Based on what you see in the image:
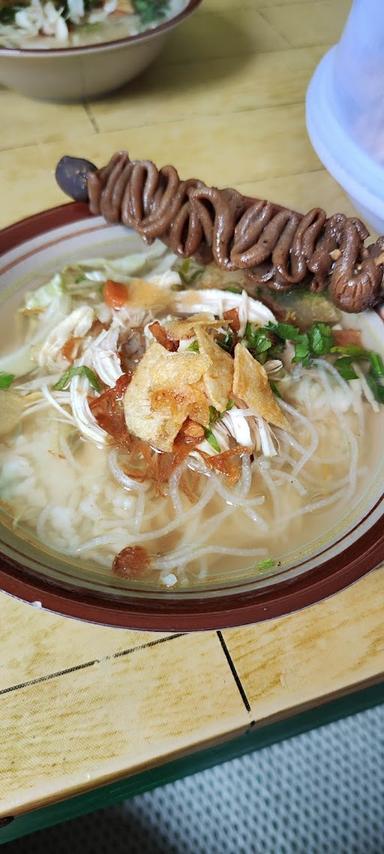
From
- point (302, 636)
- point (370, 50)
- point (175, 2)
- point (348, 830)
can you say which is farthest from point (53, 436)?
point (175, 2)

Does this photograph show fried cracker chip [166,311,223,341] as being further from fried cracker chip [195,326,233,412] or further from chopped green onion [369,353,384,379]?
chopped green onion [369,353,384,379]

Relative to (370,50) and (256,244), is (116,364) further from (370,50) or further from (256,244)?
(370,50)

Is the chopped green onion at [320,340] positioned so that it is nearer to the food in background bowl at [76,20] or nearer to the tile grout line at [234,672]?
the tile grout line at [234,672]

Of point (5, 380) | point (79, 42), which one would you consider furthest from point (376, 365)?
point (79, 42)

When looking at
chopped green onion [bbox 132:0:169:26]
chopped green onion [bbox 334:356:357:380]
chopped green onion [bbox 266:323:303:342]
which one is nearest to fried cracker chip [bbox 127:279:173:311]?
chopped green onion [bbox 266:323:303:342]

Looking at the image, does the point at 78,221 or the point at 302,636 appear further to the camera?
the point at 78,221

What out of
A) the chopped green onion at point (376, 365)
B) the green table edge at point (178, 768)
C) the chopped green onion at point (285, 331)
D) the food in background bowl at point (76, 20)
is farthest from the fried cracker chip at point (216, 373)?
the food in background bowl at point (76, 20)

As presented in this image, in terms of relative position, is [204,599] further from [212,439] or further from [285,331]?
[285,331]

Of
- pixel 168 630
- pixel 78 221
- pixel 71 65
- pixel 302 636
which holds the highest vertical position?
pixel 71 65

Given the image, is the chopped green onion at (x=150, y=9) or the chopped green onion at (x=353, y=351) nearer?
the chopped green onion at (x=353, y=351)
